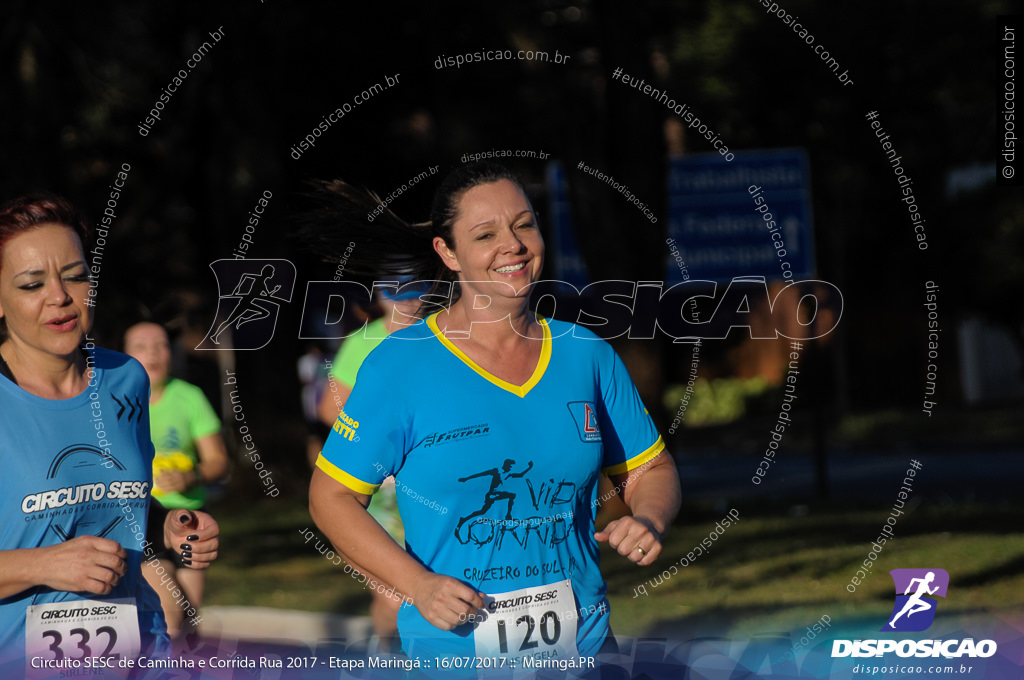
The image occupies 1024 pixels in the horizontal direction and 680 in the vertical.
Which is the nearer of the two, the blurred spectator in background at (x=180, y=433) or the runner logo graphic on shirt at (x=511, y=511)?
the runner logo graphic on shirt at (x=511, y=511)

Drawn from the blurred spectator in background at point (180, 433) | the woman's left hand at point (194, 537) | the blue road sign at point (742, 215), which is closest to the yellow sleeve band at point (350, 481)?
the woman's left hand at point (194, 537)

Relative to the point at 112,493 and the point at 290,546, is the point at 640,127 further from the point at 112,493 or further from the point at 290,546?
the point at 112,493

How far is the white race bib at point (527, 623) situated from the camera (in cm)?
306

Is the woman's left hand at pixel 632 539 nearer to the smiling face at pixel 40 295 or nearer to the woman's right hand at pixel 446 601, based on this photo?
the woman's right hand at pixel 446 601

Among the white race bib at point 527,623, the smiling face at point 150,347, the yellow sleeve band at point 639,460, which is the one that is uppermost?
the smiling face at point 150,347

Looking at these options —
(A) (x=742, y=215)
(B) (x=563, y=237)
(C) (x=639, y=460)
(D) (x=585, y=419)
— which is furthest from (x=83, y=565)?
(B) (x=563, y=237)

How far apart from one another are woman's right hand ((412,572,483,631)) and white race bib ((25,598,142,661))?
860 mm

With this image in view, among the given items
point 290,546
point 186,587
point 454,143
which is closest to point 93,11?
point 454,143

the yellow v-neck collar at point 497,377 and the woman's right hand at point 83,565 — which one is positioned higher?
the yellow v-neck collar at point 497,377

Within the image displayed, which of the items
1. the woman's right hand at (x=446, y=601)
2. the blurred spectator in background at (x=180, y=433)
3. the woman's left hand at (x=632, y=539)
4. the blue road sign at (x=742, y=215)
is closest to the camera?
the woman's right hand at (x=446, y=601)

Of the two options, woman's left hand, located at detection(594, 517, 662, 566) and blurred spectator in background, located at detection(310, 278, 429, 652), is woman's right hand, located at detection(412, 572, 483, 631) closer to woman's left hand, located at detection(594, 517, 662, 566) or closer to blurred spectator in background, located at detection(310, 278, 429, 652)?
woman's left hand, located at detection(594, 517, 662, 566)

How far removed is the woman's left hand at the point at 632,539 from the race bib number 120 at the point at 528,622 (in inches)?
7.4

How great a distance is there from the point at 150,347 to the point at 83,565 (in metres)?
3.13

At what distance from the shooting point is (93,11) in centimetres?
1528
